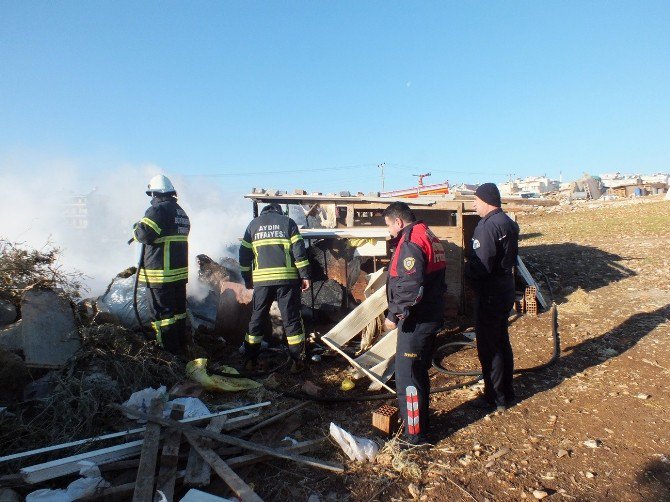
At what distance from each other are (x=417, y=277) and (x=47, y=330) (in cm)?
362

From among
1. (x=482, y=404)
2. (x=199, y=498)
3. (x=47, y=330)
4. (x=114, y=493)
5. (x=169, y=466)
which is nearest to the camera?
(x=199, y=498)

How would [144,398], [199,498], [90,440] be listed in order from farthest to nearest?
[144,398]
[90,440]
[199,498]

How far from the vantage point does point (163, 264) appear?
4.73m

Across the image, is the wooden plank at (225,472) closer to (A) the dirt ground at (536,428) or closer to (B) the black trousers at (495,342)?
(A) the dirt ground at (536,428)

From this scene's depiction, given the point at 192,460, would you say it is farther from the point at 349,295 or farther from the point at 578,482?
the point at 349,295

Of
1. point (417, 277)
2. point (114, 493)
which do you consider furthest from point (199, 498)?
point (417, 277)

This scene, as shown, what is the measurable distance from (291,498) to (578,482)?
1.91m

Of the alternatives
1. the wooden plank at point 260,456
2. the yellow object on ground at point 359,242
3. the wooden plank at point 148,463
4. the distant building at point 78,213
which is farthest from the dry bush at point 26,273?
the distant building at point 78,213

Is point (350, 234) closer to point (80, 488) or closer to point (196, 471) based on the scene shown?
point (196, 471)

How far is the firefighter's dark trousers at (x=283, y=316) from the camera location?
15.8 ft

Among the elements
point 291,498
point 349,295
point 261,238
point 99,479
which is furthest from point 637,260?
point 99,479

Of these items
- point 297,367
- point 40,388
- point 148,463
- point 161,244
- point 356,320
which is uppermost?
point 161,244

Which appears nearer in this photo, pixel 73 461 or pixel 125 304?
pixel 73 461

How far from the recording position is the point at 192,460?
2.88 meters
